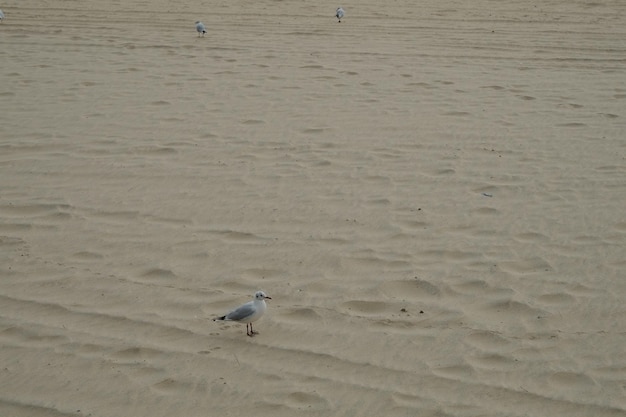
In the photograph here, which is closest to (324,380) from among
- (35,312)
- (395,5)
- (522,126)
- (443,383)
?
(443,383)

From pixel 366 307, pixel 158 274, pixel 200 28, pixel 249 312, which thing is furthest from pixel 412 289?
pixel 200 28

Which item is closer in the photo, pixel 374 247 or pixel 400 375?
pixel 400 375

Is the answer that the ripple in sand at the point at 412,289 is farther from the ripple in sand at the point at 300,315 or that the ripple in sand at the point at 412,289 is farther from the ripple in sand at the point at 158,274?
the ripple in sand at the point at 158,274

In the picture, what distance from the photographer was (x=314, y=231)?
5453 mm

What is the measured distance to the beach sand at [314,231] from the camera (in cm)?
391

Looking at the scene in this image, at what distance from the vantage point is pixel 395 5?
13805 millimetres

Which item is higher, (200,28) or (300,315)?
(200,28)

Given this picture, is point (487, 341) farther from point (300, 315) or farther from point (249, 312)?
point (249, 312)

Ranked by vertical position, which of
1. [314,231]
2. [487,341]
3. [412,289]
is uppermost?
[314,231]

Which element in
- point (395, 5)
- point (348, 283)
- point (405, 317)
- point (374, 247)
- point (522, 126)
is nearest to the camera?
point (405, 317)

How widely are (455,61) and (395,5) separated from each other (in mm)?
4212

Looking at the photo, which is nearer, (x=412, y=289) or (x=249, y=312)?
(x=249, y=312)

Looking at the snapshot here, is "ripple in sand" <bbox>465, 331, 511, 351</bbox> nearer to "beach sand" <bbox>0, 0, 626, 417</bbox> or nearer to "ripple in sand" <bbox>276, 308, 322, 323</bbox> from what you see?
"beach sand" <bbox>0, 0, 626, 417</bbox>

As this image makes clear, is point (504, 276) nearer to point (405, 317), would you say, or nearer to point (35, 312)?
point (405, 317)
